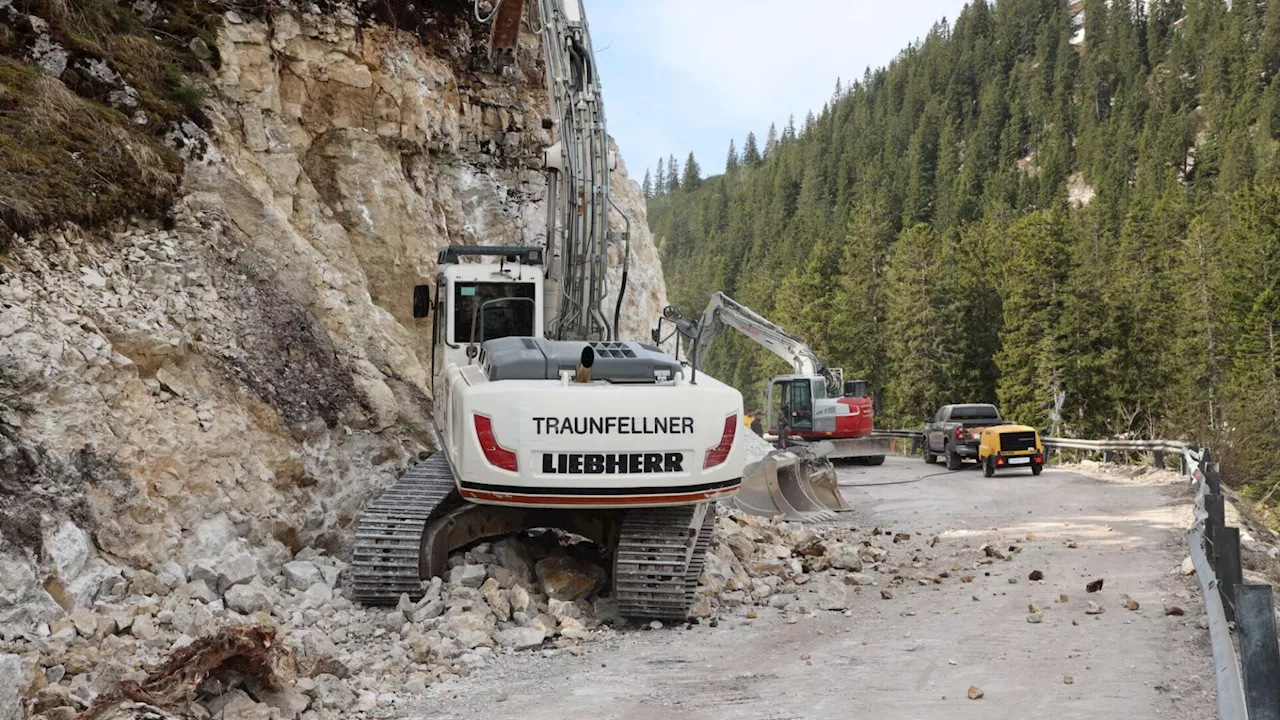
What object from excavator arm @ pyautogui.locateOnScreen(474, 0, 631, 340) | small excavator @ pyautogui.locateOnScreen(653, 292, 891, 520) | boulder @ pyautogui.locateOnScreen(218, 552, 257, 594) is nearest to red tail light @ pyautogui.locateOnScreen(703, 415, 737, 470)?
excavator arm @ pyautogui.locateOnScreen(474, 0, 631, 340)

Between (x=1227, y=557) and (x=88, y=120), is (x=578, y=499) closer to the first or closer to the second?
(x=1227, y=557)

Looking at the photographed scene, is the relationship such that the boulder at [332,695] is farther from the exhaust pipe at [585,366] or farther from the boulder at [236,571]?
the exhaust pipe at [585,366]

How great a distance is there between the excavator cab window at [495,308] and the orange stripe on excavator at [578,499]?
2.98m

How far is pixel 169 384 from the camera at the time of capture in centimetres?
938

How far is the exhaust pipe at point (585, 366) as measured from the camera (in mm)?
8102

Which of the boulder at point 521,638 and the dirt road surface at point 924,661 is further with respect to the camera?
the boulder at point 521,638

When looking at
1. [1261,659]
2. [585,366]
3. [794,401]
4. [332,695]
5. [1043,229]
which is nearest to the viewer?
[1261,659]

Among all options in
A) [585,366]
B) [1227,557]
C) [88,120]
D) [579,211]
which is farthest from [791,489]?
[88,120]

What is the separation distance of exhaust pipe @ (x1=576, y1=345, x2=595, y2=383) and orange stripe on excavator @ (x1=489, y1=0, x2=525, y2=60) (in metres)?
10.3

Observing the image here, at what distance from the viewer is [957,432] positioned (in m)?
24.9

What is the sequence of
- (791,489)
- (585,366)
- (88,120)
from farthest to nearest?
(791,489) → (88,120) → (585,366)

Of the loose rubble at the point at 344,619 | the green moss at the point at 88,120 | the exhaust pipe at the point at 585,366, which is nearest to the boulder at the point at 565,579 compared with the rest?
the loose rubble at the point at 344,619

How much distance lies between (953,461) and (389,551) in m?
19.4

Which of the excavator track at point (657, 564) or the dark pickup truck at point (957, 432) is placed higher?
the dark pickup truck at point (957, 432)
